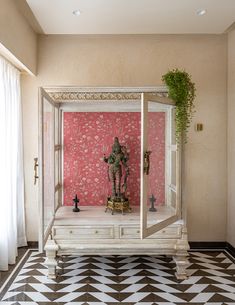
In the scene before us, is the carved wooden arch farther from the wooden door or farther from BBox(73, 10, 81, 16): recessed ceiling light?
BBox(73, 10, 81, 16): recessed ceiling light

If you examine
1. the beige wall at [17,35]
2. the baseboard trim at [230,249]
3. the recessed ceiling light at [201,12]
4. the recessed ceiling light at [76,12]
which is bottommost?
the baseboard trim at [230,249]

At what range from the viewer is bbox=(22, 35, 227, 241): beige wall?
15.0ft

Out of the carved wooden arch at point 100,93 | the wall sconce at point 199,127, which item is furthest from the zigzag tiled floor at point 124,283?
the carved wooden arch at point 100,93

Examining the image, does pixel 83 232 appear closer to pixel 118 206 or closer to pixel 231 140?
pixel 118 206

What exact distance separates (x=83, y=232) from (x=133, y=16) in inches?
93.5

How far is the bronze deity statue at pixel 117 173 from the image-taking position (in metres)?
4.05

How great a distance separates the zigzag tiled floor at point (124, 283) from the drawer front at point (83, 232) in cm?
42

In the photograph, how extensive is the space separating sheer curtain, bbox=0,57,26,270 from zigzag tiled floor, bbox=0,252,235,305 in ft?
1.11

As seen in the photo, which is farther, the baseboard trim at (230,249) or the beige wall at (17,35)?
the baseboard trim at (230,249)

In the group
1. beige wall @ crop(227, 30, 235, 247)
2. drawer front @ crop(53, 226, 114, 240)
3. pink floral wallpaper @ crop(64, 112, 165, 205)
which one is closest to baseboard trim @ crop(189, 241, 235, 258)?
beige wall @ crop(227, 30, 235, 247)

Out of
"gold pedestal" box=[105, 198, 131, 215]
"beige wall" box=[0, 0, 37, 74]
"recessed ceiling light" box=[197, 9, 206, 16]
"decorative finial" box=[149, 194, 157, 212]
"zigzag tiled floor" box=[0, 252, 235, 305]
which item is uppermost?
"recessed ceiling light" box=[197, 9, 206, 16]

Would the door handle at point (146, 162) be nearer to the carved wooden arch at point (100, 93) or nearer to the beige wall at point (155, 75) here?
the carved wooden arch at point (100, 93)

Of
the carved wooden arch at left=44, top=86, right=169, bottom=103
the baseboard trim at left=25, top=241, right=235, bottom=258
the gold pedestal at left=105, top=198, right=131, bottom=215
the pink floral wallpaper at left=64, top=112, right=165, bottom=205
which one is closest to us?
the gold pedestal at left=105, top=198, right=131, bottom=215

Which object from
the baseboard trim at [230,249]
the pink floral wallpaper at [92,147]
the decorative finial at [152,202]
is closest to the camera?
the decorative finial at [152,202]
